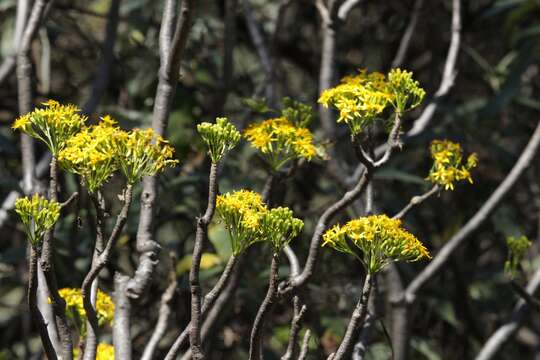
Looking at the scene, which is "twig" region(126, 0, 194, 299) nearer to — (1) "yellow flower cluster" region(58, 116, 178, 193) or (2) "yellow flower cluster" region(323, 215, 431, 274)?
(1) "yellow flower cluster" region(58, 116, 178, 193)

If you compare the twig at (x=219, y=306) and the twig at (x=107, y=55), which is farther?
the twig at (x=107, y=55)

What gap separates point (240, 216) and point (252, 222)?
39 millimetres

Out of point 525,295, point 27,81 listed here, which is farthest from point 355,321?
point 27,81

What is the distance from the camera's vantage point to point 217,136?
4.02 ft

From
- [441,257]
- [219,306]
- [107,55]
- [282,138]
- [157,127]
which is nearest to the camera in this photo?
[282,138]

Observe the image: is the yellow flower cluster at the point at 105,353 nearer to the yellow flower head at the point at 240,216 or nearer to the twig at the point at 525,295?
the yellow flower head at the point at 240,216

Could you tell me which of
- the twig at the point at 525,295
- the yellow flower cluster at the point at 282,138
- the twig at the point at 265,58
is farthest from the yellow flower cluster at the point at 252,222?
the twig at the point at 265,58

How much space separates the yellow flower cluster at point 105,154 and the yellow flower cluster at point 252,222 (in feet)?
0.34

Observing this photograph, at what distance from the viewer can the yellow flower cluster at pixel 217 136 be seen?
1.22 meters

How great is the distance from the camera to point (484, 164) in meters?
3.51

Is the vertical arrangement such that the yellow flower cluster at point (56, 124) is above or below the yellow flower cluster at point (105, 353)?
above

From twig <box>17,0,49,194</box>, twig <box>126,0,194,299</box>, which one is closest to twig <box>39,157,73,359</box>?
twig <box>126,0,194,299</box>

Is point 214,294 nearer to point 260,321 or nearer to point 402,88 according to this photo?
point 260,321

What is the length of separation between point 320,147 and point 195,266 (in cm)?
58
